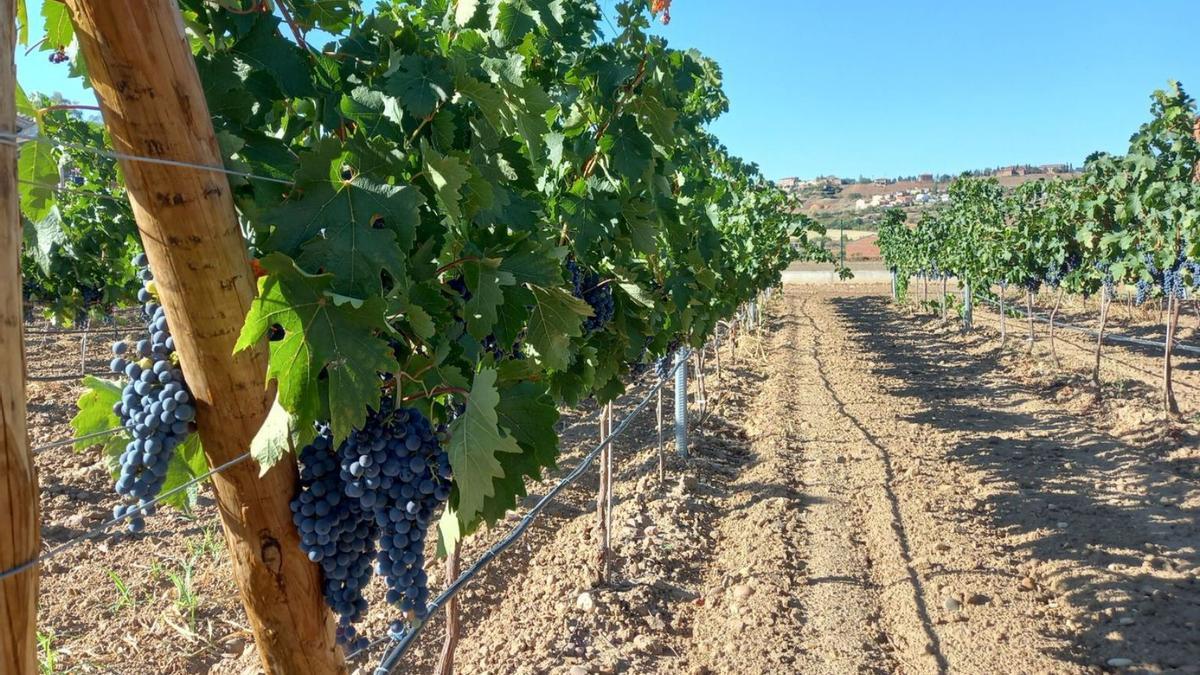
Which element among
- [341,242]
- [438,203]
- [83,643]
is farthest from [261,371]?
[83,643]

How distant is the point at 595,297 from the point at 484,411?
1987 mm

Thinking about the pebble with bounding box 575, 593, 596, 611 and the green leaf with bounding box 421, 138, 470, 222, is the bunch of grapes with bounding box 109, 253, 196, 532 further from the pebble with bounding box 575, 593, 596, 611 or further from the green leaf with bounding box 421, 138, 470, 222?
the pebble with bounding box 575, 593, 596, 611

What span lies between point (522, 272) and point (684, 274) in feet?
8.51

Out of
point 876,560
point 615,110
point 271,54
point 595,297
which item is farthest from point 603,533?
point 271,54

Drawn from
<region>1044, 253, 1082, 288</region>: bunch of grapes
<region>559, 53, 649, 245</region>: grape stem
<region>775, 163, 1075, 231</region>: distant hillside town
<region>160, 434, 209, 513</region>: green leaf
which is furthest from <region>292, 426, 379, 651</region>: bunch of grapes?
<region>775, 163, 1075, 231</region>: distant hillside town

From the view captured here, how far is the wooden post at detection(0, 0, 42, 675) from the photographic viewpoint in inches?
38.5

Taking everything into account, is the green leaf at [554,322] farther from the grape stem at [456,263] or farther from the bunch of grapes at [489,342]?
the grape stem at [456,263]

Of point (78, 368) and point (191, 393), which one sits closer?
point (191, 393)

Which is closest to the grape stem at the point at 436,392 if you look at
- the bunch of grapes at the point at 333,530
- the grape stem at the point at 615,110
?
the bunch of grapes at the point at 333,530

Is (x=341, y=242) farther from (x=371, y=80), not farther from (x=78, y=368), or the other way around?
(x=78, y=368)

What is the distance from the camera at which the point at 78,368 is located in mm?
12844

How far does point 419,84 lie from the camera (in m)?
1.61

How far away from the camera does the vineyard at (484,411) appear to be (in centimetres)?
126

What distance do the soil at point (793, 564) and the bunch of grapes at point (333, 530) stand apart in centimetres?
284
